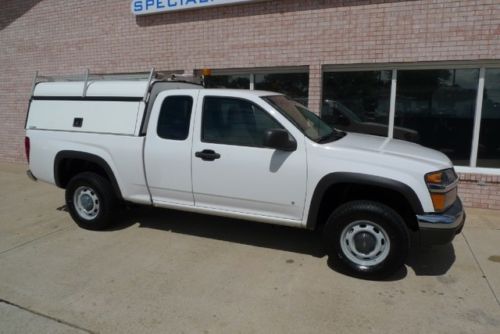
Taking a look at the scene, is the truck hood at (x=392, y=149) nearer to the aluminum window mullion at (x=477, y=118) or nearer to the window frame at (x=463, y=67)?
the window frame at (x=463, y=67)

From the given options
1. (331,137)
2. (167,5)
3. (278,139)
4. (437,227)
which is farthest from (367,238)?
(167,5)

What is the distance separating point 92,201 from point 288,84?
13.6 feet

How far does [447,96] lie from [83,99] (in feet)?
18.3

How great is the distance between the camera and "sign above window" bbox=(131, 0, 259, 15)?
7.50 meters

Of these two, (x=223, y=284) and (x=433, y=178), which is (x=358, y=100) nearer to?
(x=433, y=178)

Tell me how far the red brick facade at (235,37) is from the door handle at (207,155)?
10.6 feet

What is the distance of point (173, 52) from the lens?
8.25 metres

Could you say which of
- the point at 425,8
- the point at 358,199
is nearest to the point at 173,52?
the point at 425,8

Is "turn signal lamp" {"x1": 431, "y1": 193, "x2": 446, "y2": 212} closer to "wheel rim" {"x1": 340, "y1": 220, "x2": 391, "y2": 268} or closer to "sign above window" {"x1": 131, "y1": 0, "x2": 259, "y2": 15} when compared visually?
"wheel rim" {"x1": 340, "y1": 220, "x2": 391, "y2": 268}

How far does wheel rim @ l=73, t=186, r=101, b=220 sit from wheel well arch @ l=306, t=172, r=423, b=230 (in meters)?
2.99

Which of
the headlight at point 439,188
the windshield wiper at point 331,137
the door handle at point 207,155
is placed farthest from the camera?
the door handle at point 207,155

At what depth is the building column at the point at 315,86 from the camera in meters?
6.95

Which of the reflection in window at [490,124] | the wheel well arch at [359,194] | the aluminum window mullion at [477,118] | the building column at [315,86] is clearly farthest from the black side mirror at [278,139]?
the reflection in window at [490,124]

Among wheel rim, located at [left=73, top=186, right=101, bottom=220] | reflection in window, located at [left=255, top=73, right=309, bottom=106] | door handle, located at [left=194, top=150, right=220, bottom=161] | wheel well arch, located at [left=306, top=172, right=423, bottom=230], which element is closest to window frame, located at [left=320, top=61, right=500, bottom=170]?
reflection in window, located at [left=255, top=73, right=309, bottom=106]
